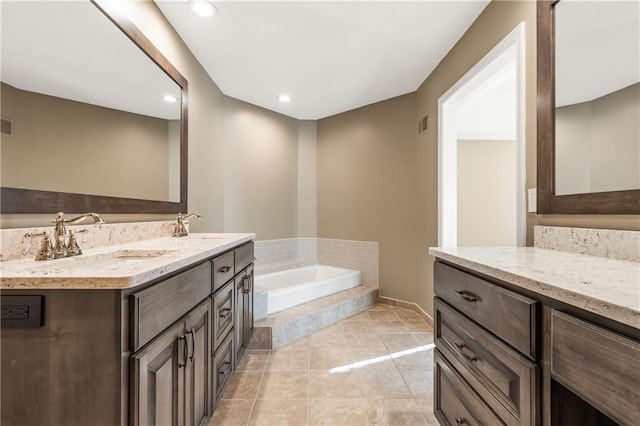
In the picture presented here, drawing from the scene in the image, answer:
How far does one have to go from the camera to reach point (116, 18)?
1440 millimetres

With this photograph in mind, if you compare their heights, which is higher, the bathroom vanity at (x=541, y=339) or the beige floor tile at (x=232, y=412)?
the bathroom vanity at (x=541, y=339)

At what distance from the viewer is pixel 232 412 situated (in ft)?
5.13

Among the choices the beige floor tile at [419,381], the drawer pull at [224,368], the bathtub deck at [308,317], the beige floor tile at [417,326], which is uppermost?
the drawer pull at [224,368]

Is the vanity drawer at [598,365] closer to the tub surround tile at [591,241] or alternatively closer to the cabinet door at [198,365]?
the tub surround tile at [591,241]

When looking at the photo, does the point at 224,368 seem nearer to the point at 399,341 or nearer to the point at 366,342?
the point at 366,342

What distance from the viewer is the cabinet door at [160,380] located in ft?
2.58

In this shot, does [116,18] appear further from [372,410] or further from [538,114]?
[372,410]

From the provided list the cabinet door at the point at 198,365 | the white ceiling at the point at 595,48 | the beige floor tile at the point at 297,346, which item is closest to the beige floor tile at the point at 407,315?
the beige floor tile at the point at 297,346

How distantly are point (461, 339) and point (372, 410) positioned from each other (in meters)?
0.86

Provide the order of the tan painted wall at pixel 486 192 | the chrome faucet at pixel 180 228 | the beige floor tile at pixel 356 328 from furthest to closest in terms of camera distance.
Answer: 1. the tan painted wall at pixel 486 192
2. the beige floor tile at pixel 356 328
3. the chrome faucet at pixel 180 228

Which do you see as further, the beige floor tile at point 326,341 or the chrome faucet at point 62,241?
the beige floor tile at point 326,341

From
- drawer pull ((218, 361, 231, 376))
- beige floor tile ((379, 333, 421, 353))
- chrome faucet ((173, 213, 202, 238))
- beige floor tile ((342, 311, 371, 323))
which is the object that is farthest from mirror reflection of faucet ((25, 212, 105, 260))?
beige floor tile ((342, 311, 371, 323))

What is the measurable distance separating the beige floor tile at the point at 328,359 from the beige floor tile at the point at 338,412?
14.6 inches

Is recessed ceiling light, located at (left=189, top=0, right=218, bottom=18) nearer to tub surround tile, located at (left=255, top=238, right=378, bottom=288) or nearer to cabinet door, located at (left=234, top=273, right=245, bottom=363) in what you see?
cabinet door, located at (left=234, top=273, right=245, bottom=363)
